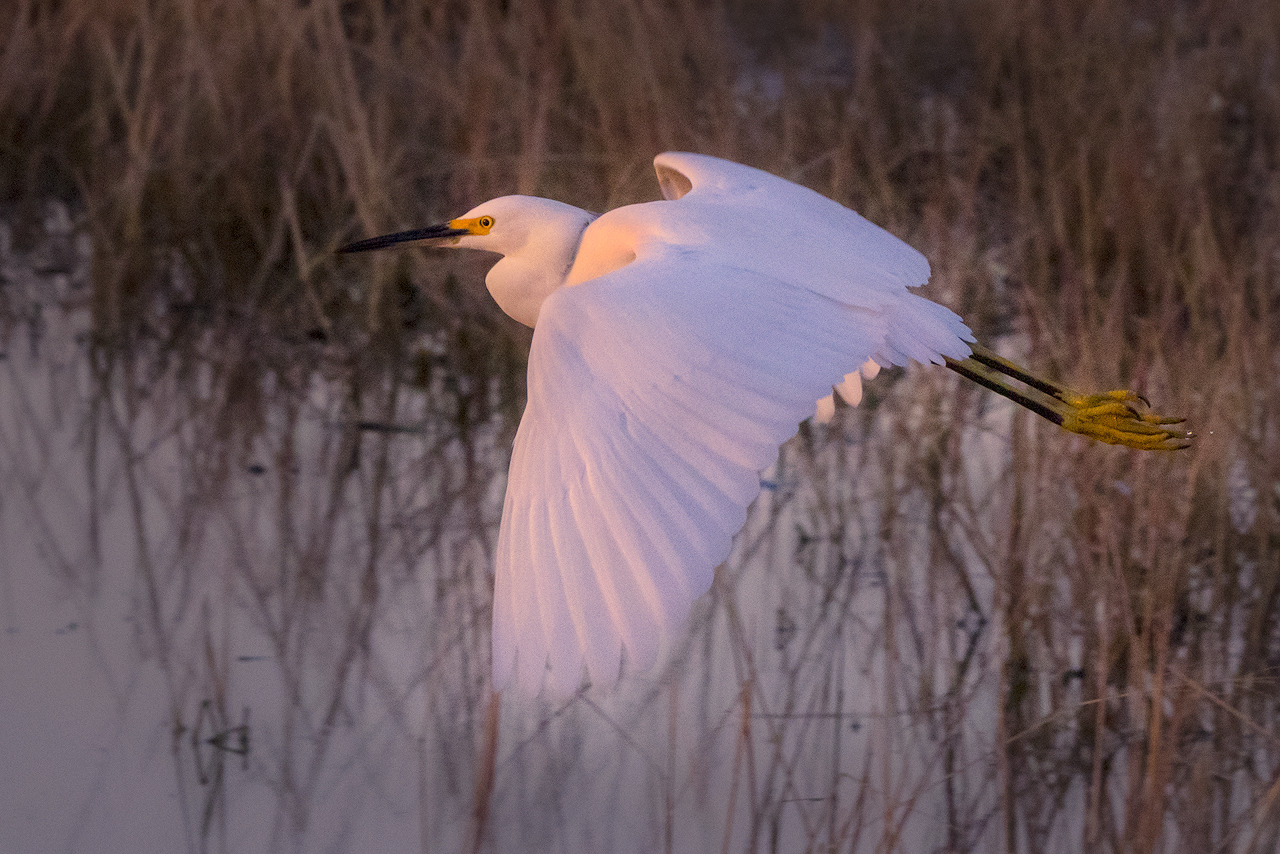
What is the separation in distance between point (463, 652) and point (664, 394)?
2.61ft

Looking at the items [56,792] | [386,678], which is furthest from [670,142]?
[56,792]

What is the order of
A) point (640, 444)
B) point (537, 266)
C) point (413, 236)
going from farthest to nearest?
point (413, 236)
point (537, 266)
point (640, 444)

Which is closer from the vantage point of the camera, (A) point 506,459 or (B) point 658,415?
(B) point 658,415

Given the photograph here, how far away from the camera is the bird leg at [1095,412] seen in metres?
2.25

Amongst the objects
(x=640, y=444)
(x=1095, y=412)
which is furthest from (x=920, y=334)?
(x=640, y=444)

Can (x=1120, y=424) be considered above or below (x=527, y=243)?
→ below

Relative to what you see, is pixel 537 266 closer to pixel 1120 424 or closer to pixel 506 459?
pixel 506 459

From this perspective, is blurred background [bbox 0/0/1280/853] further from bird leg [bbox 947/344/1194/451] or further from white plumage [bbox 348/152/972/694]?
white plumage [bbox 348/152/972/694]

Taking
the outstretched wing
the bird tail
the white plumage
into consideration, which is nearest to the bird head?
the white plumage

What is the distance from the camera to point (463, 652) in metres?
2.08

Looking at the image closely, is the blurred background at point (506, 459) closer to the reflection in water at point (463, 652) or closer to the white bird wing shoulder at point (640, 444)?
the reflection in water at point (463, 652)

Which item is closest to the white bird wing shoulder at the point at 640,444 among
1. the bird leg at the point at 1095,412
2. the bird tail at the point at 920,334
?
the bird tail at the point at 920,334

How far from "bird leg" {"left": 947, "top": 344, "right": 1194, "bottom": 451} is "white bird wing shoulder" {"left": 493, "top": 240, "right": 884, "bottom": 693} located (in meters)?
0.66

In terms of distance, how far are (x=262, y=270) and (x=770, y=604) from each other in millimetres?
1497
